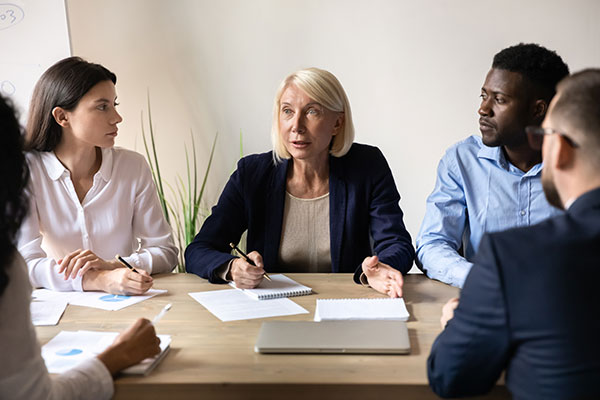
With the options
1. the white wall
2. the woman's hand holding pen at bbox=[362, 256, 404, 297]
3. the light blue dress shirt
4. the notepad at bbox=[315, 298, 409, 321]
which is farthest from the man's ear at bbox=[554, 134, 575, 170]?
the white wall

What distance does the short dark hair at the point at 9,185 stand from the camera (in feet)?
3.56

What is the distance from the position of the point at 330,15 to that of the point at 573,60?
4.73ft

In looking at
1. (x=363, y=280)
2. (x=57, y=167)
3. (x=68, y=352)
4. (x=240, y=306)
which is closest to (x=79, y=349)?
(x=68, y=352)

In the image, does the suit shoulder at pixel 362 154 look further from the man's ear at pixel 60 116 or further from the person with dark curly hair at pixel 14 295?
the person with dark curly hair at pixel 14 295

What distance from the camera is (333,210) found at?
7.80 feet

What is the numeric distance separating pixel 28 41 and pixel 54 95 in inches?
46.2

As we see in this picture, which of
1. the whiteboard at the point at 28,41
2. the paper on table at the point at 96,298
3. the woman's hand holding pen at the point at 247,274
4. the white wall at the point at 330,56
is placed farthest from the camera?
the white wall at the point at 330,56

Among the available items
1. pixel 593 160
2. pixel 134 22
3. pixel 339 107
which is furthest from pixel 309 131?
pixel 134 22

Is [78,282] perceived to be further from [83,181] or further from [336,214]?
[336,214]

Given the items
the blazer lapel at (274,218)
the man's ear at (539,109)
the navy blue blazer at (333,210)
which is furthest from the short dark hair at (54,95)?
the man's ear at (539,109)

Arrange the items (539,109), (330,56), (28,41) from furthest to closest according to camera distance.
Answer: (330,56), (28,41), (539,109)

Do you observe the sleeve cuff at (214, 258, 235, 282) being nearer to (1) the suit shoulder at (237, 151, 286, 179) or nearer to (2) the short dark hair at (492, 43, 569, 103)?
(1) the suit shoulder at (237, 151, 286, 179)

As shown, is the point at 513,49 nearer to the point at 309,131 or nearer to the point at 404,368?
the point at 309,131

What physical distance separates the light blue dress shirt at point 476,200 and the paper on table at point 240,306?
62 cm
